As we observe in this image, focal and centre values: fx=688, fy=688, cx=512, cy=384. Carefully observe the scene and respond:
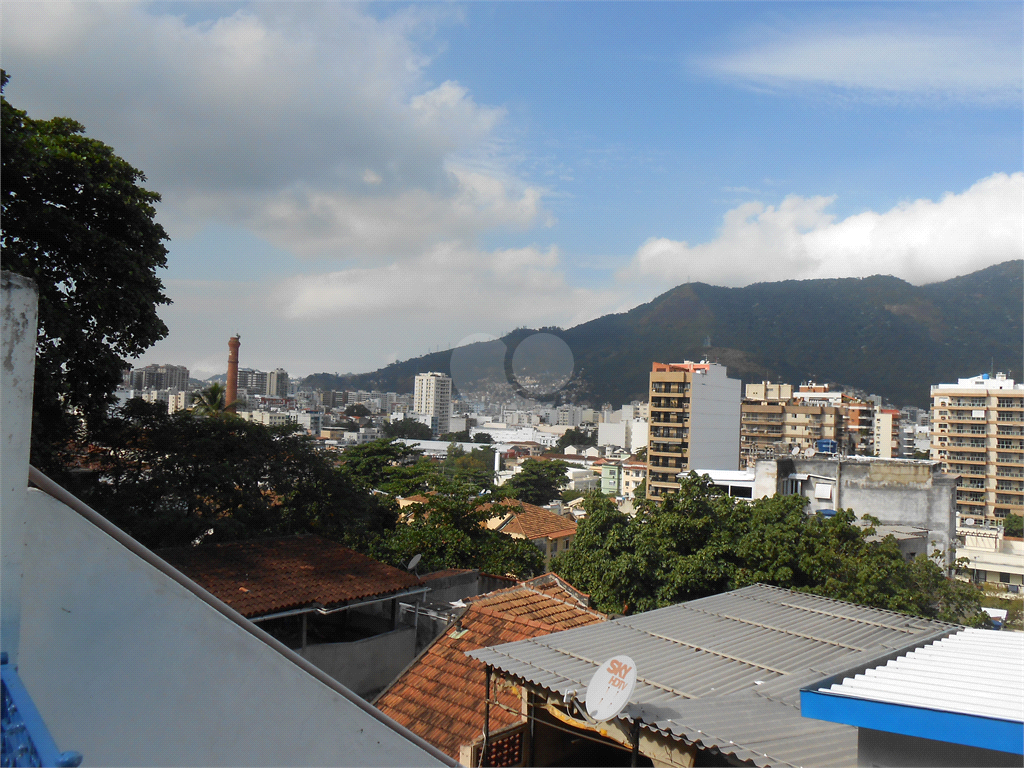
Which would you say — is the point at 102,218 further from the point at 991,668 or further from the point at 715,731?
the point at 991,668

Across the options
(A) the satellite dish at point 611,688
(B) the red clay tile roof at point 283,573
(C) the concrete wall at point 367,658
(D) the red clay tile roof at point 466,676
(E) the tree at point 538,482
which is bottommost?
(E) the tree at point 538,482

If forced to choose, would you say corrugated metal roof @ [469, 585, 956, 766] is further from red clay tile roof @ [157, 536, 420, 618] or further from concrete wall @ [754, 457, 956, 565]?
concrete wall @ [754, 457, 956, 565]

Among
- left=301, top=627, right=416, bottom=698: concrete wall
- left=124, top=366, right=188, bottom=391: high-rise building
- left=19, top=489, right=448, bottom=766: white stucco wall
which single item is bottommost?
left=301, top=627, right=416, bottom=698: concrete wall

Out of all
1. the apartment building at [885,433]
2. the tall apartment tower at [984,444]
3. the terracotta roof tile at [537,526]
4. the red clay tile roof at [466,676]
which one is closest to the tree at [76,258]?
the red clay tile roof at [466,676]

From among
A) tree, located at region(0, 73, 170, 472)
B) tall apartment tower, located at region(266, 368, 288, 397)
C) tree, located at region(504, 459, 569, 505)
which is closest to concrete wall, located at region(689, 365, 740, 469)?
tree, located at region(504, 459, 569, 505)

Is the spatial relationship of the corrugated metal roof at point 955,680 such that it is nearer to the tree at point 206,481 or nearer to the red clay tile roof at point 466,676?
the red clay tile roof at point 466,676

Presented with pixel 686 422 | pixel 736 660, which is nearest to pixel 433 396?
pixel 686 422
